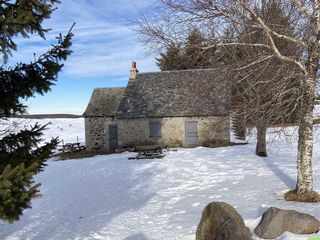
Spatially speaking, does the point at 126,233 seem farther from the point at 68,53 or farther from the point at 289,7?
the point at 289,7

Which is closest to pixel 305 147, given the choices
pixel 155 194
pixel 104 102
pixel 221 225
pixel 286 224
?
pixel 286 224

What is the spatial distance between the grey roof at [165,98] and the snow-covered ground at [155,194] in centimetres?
569

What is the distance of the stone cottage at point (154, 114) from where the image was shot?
87.8 ft

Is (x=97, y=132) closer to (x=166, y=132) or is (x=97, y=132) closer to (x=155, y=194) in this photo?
(x=166, y=132)

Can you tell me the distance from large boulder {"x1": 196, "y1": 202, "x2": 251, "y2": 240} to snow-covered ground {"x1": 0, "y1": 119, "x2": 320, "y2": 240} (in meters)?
0.80

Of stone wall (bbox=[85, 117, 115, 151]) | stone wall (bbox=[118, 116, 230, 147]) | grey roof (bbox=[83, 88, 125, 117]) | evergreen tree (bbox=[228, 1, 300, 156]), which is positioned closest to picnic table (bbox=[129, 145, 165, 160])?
stone wall (bbox=[118, 116, 230, 147])

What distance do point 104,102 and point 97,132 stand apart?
2.75 meters

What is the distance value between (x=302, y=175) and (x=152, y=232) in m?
4.37

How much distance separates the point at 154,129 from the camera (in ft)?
90.4

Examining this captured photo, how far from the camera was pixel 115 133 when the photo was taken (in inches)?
1164

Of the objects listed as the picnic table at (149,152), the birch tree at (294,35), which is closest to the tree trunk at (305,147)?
the birch tree at (294,35)

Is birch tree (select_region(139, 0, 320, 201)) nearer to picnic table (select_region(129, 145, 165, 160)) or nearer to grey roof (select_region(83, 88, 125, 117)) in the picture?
picnic table (select_region(129, 145, 165, 160))

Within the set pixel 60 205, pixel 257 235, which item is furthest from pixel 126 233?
pixel 60 205

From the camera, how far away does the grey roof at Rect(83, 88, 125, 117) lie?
29.9 metres
